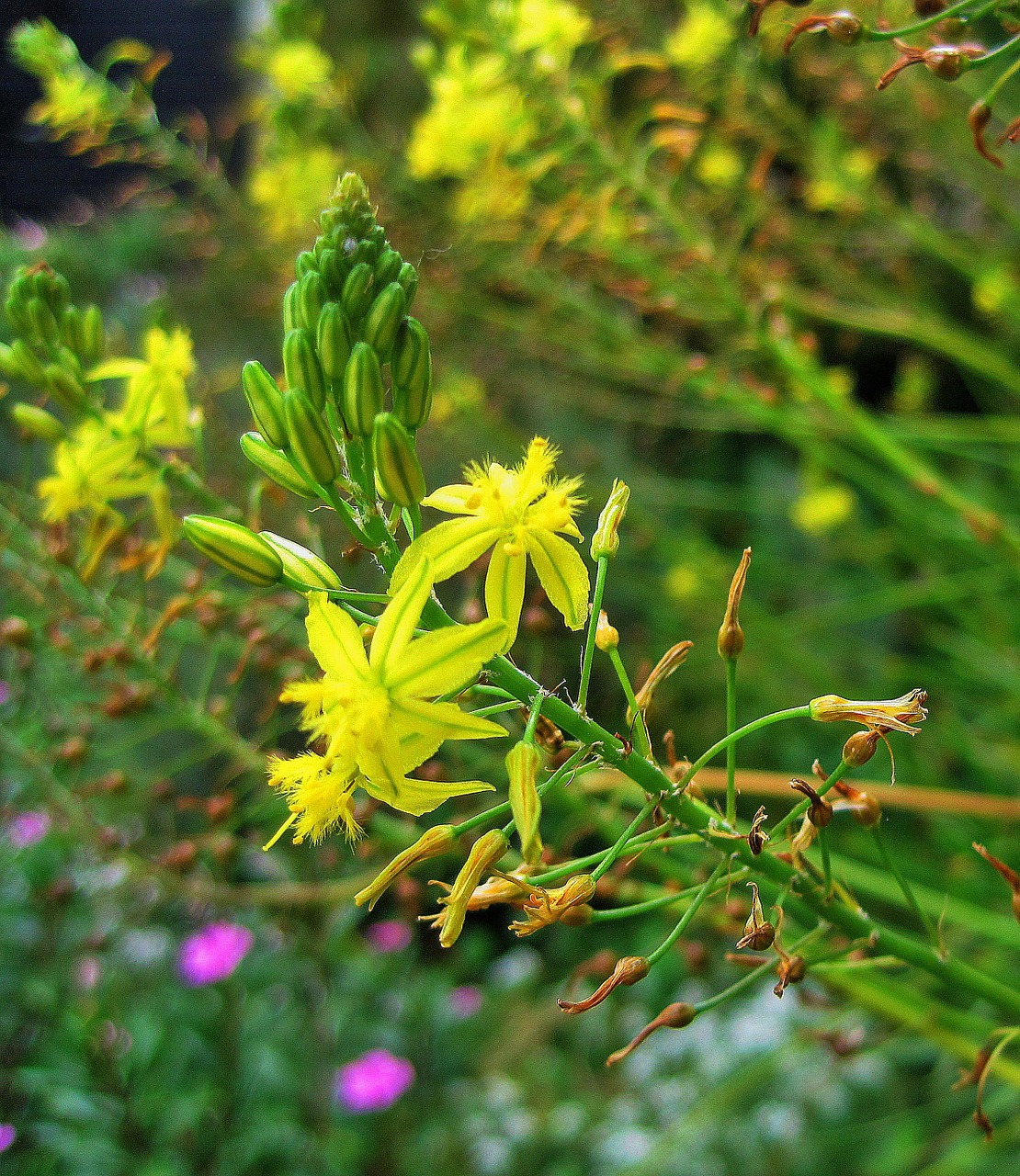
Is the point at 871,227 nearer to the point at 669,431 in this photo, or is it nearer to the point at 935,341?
the point at 935,341

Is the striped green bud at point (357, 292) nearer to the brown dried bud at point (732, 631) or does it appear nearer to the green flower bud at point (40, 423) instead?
the brown dried bud at point (732, 631)

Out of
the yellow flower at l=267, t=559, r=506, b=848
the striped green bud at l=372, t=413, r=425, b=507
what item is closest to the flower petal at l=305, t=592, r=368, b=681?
the yellow flower at l=267, t=559, r=506, b=848

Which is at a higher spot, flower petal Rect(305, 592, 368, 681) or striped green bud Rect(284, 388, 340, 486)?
striped green bud Rect(284, 388, 340, 486)

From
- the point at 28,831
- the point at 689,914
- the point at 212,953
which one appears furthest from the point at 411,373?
the point at 212,953

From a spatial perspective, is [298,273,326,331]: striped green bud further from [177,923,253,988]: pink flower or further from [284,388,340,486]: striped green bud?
[177,923,253,988]: pink flower

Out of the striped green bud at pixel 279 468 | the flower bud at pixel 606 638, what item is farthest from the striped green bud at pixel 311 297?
the flower bud at pixel 606 638

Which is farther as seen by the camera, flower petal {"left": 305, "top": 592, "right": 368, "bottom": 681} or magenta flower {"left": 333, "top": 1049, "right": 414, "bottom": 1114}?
magenta flower {"left": 333, "top": 1049, "right": 414, "bottom": 1114}

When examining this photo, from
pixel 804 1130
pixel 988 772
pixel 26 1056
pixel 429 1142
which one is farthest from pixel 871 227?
pixel 26 1056

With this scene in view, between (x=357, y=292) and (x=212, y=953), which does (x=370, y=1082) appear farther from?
(x=357, y=292)
